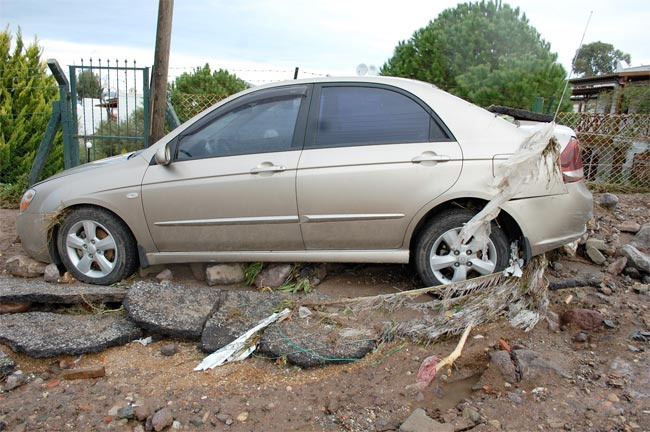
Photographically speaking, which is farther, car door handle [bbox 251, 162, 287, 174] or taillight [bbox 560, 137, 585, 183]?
car door handle [bbox 251, 162, 287, 174]

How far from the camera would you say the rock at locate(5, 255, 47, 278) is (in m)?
4.90

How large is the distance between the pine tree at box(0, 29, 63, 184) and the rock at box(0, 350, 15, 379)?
7.24 m

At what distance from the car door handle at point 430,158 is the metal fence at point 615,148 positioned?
175 inches

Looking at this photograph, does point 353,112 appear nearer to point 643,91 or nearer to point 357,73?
point 357,73

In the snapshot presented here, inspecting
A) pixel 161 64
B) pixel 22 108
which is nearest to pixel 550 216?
pixel 161 64

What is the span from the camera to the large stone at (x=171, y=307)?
12.6 ft

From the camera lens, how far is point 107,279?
462cm

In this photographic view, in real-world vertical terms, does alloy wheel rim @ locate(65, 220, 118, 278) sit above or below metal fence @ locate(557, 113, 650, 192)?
below

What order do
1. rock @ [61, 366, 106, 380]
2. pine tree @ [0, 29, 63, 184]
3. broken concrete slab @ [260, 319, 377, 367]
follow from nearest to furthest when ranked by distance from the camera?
rock @ [61, 366, 106, 380], broken concrete slab @ [260, 319, 377, 367], pine tree @ [0, 29, 63, 184]

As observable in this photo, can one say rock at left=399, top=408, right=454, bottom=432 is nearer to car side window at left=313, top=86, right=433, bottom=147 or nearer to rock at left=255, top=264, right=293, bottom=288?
rock at left=255, top=264, right=293, bottom=288

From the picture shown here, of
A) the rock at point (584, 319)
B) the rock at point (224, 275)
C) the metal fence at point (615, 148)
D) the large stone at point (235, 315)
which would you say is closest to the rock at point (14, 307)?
the rock at point (224, 275)

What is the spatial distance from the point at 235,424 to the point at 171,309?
133 centimetres

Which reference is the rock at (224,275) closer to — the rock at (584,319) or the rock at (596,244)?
the rock at (584,319)

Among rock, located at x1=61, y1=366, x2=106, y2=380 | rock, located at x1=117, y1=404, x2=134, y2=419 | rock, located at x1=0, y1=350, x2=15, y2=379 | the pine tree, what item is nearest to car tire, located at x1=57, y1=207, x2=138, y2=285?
rock, located at x1=0, y1=350, x2=15, y2=379
